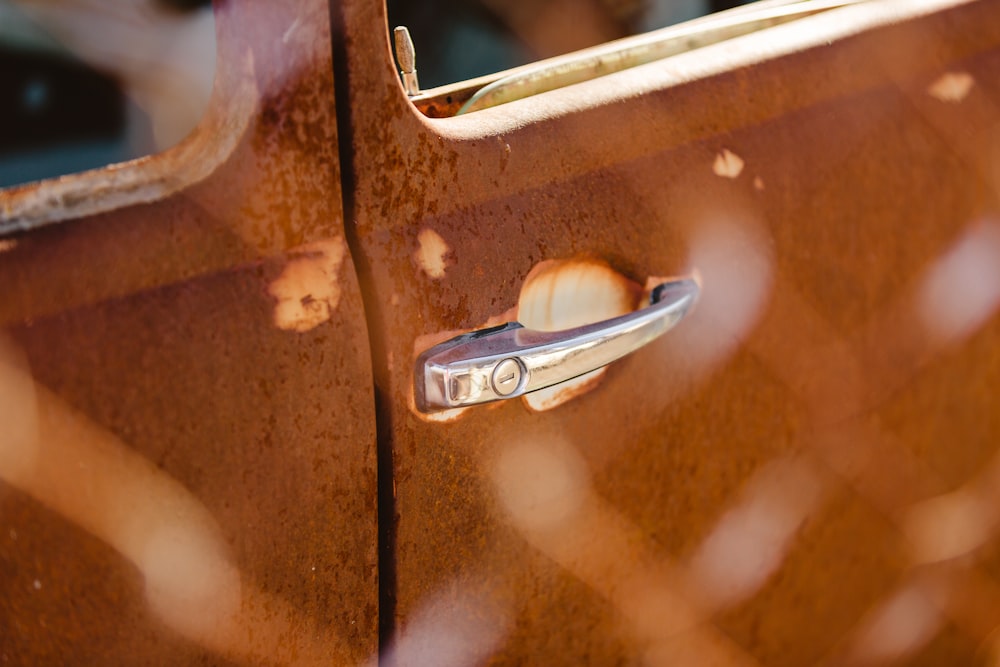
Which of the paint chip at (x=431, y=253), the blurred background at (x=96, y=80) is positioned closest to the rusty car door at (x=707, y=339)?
the paint chip at (x=431, y=253)

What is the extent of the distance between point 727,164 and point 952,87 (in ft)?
1.62

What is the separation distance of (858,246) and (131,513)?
39.1 inches

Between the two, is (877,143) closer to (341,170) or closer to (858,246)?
(858,246)

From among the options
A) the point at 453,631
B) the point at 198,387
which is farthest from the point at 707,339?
the point at 198,387

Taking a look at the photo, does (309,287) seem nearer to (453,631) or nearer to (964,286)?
(453,631)

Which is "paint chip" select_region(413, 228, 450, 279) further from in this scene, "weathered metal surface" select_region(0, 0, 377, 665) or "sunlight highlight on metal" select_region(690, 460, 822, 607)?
"sunlight highlight on metal" select_region(690, 460, 822, 607)

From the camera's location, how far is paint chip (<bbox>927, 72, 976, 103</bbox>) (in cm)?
130

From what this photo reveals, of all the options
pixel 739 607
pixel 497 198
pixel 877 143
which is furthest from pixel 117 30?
pixel 739 607

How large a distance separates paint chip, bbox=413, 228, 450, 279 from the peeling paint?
0.08m

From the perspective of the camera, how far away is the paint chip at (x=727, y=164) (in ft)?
3.51

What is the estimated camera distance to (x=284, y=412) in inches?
30.6

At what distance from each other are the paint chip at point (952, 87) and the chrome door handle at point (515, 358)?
0.66m

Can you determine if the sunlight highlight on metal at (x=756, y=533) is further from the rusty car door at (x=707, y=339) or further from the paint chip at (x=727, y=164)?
the paint chip at (x=727, y=164)

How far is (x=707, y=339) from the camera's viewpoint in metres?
1.08
